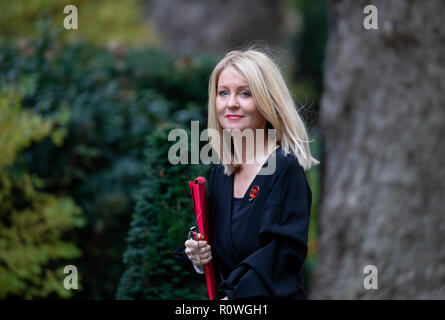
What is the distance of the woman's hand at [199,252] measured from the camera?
2.25 meters

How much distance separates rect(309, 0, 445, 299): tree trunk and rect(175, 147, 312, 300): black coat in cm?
242

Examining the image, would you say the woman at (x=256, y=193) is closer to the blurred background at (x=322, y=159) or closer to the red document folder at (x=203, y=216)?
the red document folder at (x=203, y=216)

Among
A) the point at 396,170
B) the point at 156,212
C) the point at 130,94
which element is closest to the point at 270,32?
the point at 130,94

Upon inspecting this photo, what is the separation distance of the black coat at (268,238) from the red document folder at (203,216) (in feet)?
0.17

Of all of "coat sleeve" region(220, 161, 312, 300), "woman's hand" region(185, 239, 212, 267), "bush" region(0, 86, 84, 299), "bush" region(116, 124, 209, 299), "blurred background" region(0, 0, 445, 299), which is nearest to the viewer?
"coat sleeve" region(220, 161, 312, 300)

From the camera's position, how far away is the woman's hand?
2248 millimetres

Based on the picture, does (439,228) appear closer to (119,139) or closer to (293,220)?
(293,220)

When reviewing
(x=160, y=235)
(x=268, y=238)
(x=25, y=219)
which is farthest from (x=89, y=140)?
(x=268, y=238)

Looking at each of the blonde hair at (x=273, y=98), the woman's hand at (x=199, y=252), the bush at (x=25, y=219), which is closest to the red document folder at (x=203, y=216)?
the woman's hand at (x=199, y=252)

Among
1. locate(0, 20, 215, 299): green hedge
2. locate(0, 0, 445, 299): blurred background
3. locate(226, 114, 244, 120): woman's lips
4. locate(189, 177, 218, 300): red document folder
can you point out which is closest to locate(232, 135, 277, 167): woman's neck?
locate(226, 114, 244, 120): woman's lips

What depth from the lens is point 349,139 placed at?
4.88 m

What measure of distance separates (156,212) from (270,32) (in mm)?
11067

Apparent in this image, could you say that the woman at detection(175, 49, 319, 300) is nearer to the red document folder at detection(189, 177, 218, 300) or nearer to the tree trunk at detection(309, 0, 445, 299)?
the red document folder at detection(189, 177, 218, 300)
